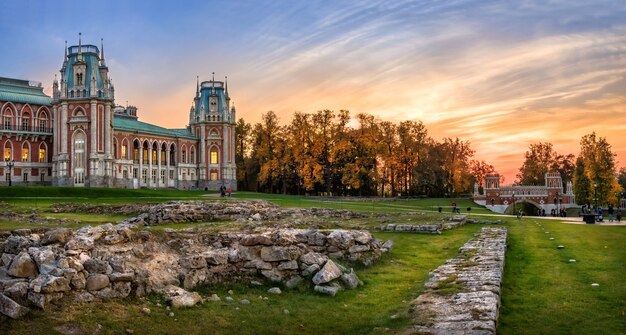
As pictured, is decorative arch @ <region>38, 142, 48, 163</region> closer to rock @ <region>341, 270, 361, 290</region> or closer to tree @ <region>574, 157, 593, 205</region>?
rock @ <region>341, 270, 361, 290</region>

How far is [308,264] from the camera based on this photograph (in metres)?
13.4

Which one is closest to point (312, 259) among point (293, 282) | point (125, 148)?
point (293, 282)

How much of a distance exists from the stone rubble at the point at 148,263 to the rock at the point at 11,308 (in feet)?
0.06

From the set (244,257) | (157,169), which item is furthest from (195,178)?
(244,257)

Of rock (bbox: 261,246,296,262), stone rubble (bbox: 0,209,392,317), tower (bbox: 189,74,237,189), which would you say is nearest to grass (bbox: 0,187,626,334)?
stone rubble (bbox: 0,209,392,317)

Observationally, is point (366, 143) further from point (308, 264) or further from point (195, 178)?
point (308, 264)

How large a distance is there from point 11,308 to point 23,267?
4.14 ft

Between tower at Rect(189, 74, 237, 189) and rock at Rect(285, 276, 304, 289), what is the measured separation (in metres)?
84.7

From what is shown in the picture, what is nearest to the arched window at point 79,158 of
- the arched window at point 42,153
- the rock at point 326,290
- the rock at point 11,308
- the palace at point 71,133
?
the palace at point 71,133

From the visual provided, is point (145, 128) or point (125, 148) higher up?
point (145, 128)

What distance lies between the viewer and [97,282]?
1001cm

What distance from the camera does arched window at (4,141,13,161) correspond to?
7444 cm

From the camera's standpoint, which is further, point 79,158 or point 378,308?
point 79,158

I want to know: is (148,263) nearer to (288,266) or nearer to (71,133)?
(288,266)
